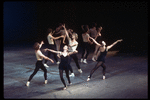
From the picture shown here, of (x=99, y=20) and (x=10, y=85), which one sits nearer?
(x=10, y=85)

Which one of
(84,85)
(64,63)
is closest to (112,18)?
(84,85)

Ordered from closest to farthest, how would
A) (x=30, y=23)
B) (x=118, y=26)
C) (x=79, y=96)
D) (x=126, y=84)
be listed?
(x=79, y=96)
(x=126, y=84)
(x=118, y=26)
(x=30, y=23)

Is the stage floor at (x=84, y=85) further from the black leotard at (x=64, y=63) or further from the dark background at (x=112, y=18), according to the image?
the dark background at (x=112, y=18)

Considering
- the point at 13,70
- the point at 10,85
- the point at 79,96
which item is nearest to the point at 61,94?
the point at 79,96

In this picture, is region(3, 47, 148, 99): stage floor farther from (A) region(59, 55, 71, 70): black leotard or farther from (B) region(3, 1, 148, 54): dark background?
(B) region(3, 1, 148, 54): dark background

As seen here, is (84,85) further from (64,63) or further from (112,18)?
(112,18)

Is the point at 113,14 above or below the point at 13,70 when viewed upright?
above

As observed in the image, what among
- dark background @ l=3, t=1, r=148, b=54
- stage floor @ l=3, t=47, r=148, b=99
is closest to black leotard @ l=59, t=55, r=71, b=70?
stage floor @ l=3, t=47, r=148, b=99

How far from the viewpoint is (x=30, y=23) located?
28.1 metres

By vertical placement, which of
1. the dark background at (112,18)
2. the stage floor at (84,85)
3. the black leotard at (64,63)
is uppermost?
the dark background at (112,18)

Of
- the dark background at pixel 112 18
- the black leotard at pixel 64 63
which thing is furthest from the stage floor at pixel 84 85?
the dark background at pixel 112 18

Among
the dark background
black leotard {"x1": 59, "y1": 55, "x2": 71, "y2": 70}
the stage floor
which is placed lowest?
the stage floor

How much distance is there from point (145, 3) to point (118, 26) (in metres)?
3.47

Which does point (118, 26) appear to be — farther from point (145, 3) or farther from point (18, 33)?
point (18, 33)
